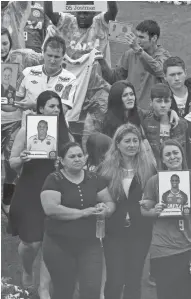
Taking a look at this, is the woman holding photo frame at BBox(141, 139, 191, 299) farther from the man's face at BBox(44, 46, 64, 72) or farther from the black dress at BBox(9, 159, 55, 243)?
the man's face at BBox(44, 46, 64, 72)

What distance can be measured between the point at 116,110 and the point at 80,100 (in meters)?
0.30

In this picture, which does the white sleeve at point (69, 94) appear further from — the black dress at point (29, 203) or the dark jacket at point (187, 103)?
the dark jacket at point (187, 103)

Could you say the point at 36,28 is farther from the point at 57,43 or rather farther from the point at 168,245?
the point at 168,245

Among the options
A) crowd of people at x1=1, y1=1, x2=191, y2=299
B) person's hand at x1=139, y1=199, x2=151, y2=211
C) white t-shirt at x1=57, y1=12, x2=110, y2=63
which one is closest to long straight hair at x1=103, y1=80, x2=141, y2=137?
crowd of people at x1=1, y1=1, x2=191, y2=299

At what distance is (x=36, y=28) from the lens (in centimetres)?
573

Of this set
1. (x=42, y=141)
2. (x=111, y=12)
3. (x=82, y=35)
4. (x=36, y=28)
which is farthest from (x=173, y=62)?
(x=42, y=141)

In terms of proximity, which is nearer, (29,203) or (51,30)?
(29,203)

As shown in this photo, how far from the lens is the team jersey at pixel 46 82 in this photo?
5641 millimetres

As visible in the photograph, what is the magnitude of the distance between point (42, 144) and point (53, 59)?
2.22 feet

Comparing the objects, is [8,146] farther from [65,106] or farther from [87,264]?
[87,264]

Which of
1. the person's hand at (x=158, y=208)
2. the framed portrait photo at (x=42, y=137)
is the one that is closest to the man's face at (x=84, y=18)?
the framed portrait photo at (x=42, y=137)

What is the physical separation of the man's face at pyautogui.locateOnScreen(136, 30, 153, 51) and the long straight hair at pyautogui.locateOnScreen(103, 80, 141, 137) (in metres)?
0.32

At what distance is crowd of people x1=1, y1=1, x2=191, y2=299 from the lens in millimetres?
5492

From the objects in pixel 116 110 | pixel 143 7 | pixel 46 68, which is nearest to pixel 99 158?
pixel 116 110
